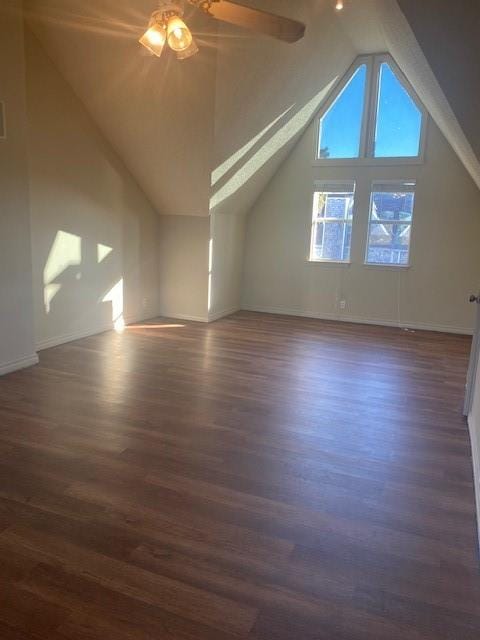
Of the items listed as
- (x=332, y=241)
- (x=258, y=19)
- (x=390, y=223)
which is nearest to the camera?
(x=258, y=19)

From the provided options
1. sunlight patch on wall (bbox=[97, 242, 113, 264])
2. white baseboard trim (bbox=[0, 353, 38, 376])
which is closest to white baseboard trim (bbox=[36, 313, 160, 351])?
white baseboard trim (bbox=[0, 353, 38, 376])

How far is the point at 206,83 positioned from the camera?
13.3ft

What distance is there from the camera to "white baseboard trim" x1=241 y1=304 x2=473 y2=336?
6105mm

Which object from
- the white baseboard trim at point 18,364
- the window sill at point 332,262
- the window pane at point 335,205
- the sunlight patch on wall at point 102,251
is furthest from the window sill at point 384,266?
the white baseboard trim at point 18,364

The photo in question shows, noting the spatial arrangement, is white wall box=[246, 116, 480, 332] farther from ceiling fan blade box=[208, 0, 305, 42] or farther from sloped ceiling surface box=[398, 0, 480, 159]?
ceiling fan blade box=[208, 0, 305, 42]

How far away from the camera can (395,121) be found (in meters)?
6.00

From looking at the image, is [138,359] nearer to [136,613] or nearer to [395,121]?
[136,613]

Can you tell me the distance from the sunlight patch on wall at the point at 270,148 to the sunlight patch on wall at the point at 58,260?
1.75 metres

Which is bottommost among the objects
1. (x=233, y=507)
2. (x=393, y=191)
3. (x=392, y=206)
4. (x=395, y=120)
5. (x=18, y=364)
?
(x=233, y=507)

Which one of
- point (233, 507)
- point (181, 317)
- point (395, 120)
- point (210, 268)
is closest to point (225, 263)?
point (210, 268)

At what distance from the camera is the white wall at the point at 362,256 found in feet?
19.2

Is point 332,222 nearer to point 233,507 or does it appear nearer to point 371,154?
point 371,154

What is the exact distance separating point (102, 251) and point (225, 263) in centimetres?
183

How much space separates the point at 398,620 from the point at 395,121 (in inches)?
232
